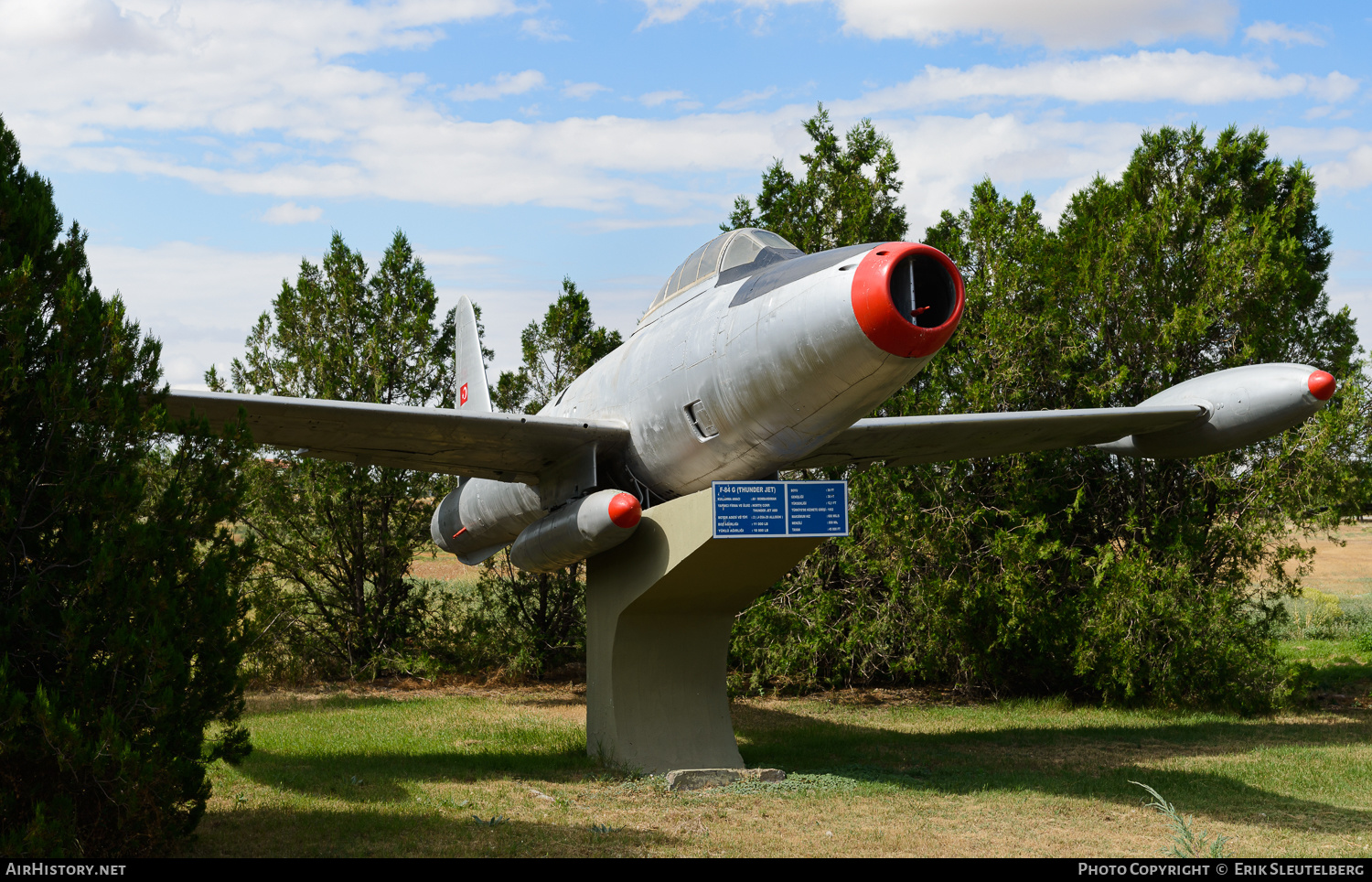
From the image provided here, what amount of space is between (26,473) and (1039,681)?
48.3ft

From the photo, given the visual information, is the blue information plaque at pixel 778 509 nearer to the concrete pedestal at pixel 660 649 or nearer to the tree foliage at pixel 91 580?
the concrete pedestal at pixel 660 649

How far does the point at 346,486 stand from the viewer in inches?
703

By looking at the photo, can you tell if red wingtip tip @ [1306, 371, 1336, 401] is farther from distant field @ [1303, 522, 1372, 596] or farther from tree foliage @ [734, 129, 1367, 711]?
distant field @ [1303, 522, 1372, 596]

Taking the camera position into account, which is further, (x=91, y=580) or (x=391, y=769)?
(x=391, y=769)

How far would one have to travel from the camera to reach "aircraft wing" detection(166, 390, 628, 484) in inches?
344

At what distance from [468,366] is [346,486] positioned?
4365 millimetres

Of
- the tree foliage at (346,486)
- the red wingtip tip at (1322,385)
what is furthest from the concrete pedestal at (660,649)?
the tree foliage at (346,486)

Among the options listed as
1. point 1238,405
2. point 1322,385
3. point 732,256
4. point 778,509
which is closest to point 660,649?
point 778,509

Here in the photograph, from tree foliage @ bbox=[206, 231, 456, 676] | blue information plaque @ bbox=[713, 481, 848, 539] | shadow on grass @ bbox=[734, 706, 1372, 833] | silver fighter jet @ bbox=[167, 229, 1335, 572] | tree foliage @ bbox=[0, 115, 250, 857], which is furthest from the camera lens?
Result: tree foliage @ bbox=[206, 231, 456, 676]

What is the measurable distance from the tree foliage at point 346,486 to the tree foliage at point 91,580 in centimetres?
1150

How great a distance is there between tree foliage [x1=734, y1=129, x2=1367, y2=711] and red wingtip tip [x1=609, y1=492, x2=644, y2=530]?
7480mm

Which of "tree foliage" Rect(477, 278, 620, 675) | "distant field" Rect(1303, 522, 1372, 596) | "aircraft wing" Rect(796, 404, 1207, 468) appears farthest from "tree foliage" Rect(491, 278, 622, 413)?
"distant field" Rect(1303, 522, 1372, 596)

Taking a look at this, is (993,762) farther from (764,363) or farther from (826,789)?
(764,363)

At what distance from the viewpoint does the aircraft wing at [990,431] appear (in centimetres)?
1045
